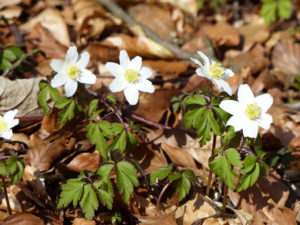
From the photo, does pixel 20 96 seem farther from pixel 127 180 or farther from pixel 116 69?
pixel 127 180

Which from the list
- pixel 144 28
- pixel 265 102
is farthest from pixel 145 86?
pixel 144 28

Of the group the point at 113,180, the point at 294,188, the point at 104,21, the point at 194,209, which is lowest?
the point at 294,188

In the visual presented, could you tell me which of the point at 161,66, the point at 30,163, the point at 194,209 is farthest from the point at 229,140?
the point at 161,66

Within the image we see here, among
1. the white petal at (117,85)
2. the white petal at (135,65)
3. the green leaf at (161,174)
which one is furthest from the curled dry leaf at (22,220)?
the white petal at (135,65)

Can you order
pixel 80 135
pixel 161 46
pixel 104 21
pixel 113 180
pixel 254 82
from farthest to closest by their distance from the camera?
pixel 104 21, pixel 161 46, pixel 254 82, pixel 80 135, pixel 113 180

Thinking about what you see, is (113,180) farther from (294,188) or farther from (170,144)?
(294,188)

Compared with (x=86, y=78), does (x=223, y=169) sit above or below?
below

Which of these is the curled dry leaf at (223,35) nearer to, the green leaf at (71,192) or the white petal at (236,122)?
the white petal at (236,122)

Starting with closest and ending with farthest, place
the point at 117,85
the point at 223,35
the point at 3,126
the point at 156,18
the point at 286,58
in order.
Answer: the point at 3,126
the point at 117,85
the point at 286,58
the point at 223,35
the point at 156,18
